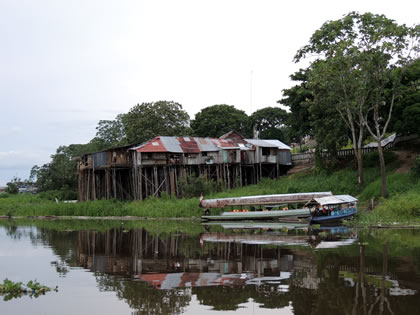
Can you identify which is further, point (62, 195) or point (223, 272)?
point (62, 195)

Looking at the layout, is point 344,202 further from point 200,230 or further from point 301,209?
point 200,230

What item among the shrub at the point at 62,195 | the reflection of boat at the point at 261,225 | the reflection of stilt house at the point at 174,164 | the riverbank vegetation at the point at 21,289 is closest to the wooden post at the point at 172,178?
the reflection of stilt house at the point at 174,164

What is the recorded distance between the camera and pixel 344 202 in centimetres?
2966

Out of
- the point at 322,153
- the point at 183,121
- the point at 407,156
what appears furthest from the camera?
the point at 183,121

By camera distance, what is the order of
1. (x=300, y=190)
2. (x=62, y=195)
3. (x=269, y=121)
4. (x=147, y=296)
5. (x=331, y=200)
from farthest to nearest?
(x=269, y=121) < (x=62, y=195) < (x=300, y=190) < (x=331, y=200) < (x=147, y=296)

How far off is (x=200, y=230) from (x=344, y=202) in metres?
9.19

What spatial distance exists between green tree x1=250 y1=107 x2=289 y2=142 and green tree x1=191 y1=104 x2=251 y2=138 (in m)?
1.86

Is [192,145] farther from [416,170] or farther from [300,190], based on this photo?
[416,170]

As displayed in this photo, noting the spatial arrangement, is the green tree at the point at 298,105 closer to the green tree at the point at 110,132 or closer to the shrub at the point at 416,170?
the shrub at the point at 416,170

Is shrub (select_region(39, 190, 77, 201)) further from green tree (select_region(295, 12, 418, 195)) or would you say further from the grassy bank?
green tree (select_region(295, 12, 418, 195))

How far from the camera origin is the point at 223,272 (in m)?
15.5

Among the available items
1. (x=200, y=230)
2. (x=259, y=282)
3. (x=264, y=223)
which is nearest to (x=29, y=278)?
(x=259, y=282)

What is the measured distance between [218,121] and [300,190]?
3085 cm

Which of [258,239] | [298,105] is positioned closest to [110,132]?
[298,105]
